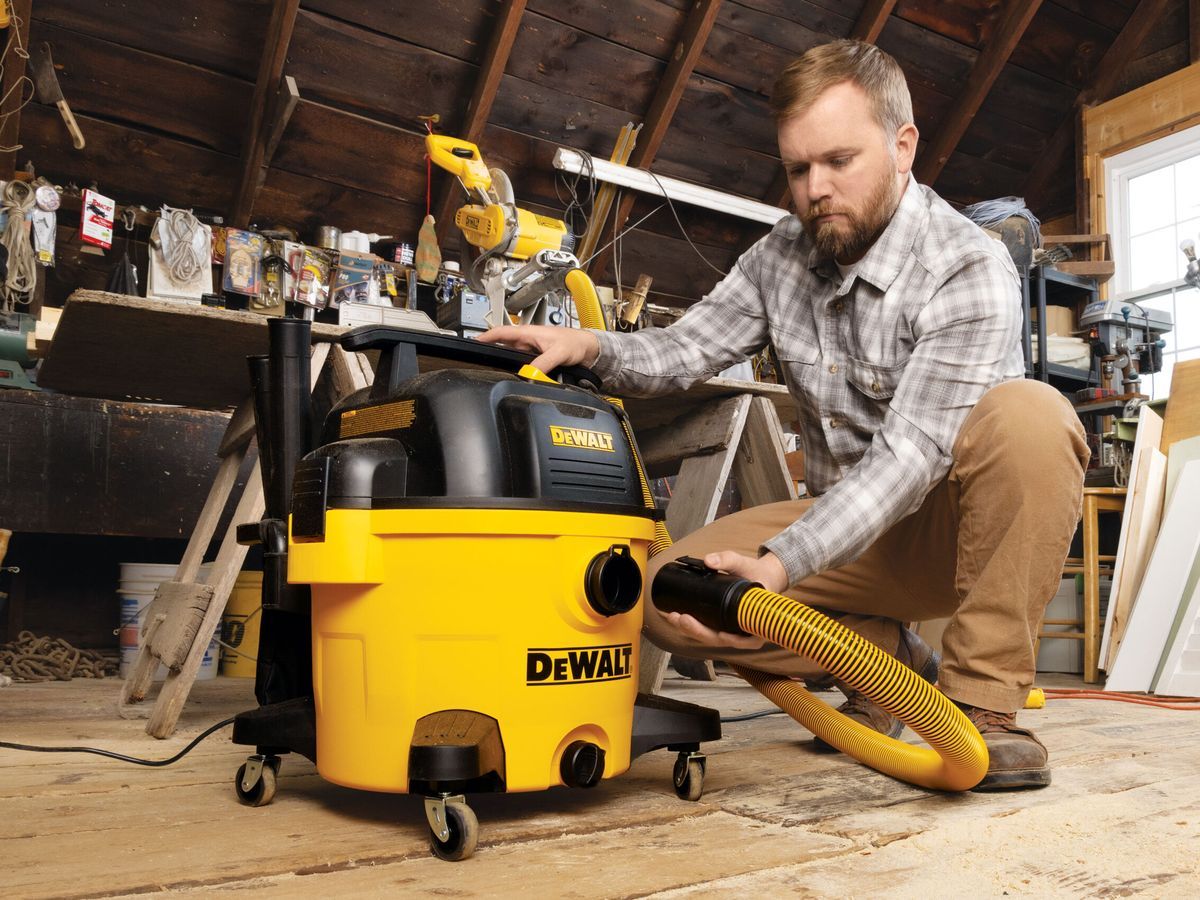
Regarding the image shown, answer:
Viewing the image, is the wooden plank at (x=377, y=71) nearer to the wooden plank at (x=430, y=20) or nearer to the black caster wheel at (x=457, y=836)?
the wooden plank at (x=430, y=20)

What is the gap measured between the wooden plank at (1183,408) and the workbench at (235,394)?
1550mm

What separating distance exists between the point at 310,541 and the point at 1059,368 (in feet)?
13.1

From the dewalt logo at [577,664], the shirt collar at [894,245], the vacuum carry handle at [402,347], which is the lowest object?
the dewalt logo at [577,664]

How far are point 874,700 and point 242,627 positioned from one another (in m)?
2.23

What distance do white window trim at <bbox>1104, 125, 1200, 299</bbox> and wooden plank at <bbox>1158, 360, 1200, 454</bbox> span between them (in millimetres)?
1573

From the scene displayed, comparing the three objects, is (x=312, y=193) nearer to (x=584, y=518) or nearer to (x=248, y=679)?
(x=248, y=679)

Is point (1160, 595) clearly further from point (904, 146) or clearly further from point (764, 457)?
point (904, 146)

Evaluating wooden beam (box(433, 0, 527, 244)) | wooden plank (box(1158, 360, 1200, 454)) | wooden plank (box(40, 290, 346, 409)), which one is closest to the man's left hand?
wooden plank (box(40, 290, 346, 409))

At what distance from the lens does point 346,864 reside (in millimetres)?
865

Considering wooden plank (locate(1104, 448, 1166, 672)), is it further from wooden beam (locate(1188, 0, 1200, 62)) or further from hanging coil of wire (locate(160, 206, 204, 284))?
hanging coil of wire (locate(160, 206, 204, 284))

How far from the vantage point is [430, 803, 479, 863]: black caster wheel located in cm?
88

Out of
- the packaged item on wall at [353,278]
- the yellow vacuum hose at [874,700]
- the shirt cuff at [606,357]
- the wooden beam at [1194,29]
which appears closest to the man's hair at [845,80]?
the shirt cuff at [606,357]

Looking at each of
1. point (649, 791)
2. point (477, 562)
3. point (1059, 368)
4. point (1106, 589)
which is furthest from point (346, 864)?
point (1059, 368)

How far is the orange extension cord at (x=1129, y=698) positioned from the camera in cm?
231
